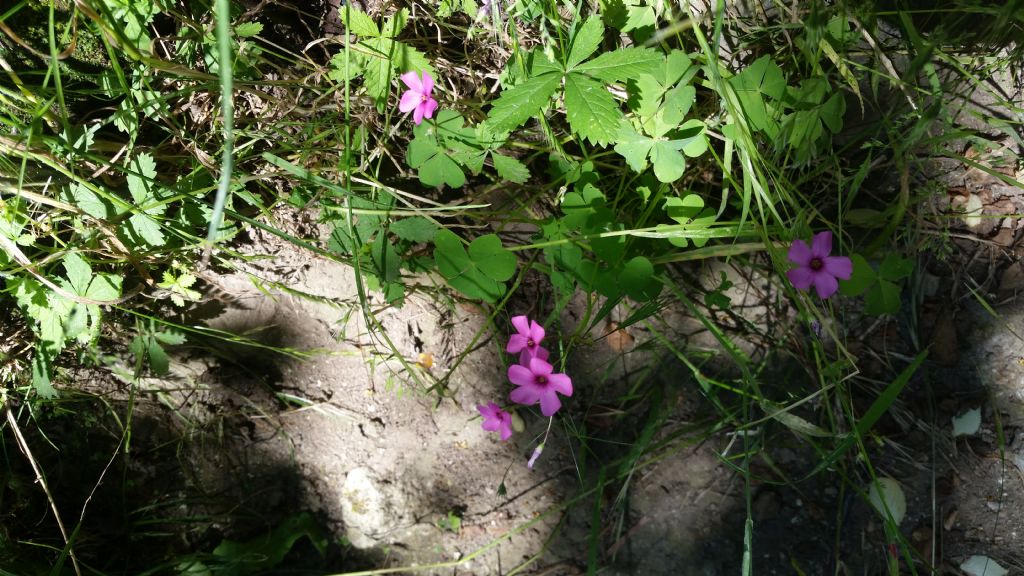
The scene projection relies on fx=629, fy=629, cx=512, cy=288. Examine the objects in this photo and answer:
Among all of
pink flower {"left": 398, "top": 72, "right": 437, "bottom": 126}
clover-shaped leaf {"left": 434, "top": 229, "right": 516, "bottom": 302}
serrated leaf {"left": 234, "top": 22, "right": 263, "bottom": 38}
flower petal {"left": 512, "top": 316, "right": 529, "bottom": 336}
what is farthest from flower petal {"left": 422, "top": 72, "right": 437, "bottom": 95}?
flower petal {"left": 512, "top": 316, "right": 529, "bottom": 336}

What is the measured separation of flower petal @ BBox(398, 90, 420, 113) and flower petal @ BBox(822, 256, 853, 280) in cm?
117

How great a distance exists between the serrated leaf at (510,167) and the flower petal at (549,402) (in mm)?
609

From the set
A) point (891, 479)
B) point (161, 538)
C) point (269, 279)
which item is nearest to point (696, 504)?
point (891, 479)

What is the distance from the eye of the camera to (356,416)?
2.16 m

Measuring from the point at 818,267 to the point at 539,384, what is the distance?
2.64 feet

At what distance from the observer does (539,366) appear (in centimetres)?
175

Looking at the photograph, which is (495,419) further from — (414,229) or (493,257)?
(414,229)

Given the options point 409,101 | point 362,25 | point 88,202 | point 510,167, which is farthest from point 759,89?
point 88,202

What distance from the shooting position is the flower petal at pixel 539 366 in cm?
174

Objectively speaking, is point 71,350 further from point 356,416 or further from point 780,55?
point 780,55

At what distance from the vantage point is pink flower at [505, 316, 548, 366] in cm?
177

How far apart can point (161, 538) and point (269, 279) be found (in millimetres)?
964

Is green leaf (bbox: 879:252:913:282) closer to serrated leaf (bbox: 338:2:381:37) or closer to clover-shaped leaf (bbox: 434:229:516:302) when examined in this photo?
clover-shaped leaf (bbox: 434:229:516:302)

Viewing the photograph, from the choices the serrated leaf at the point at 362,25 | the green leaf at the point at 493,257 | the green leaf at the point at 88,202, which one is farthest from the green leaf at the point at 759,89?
the green leaf at the point at 88,202
